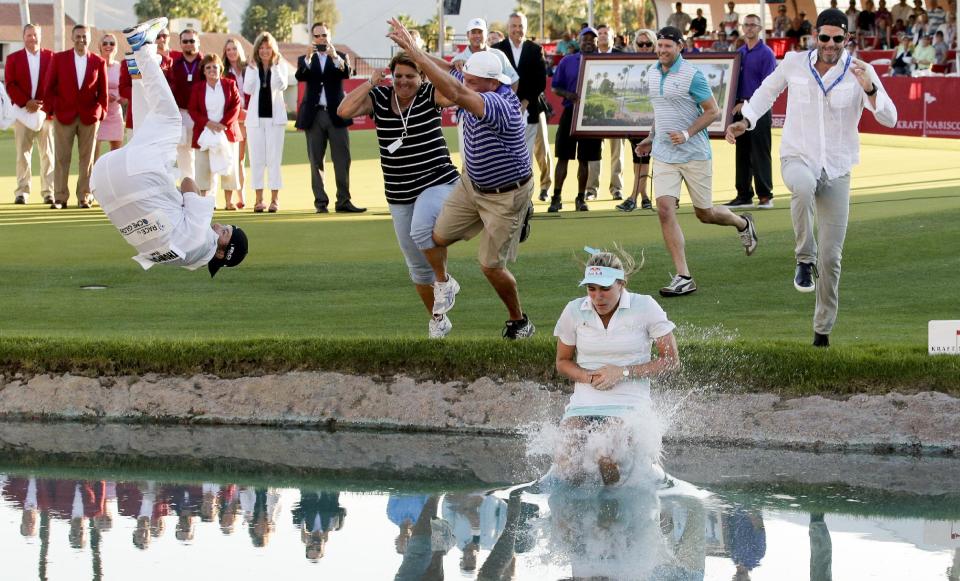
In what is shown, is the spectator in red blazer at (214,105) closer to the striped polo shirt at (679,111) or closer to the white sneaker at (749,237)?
the striped polo shirt at (679,111)

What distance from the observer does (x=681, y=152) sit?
12.6 m

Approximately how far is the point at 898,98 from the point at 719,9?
21.4 metres

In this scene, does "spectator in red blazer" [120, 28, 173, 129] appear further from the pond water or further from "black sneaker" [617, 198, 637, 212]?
the pond water

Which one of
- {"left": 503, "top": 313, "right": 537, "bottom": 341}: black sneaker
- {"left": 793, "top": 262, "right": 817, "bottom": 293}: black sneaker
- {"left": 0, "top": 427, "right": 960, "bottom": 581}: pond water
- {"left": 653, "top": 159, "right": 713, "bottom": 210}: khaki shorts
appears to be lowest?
{"left": 0, "top": 427, "right": 960, "bottom": 581}: pond water

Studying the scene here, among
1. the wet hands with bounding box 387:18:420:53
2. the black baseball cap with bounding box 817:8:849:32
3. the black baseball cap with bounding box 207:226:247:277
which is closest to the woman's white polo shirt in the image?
the wet hands with bounding box 387:18:420:53

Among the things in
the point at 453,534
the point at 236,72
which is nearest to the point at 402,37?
the point at 453,534

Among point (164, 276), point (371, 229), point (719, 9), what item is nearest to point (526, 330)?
point (164, 276)

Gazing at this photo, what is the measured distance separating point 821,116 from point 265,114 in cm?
1049

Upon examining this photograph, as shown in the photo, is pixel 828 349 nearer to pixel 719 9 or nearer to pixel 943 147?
pixel 943 147

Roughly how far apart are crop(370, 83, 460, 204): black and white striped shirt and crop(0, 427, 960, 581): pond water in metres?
1.94

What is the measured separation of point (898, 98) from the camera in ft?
105

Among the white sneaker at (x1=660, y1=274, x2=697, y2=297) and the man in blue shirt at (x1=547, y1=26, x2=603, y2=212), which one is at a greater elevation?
the man in blue shirt at (x1=547, y1=26, x2=603, y2=212)

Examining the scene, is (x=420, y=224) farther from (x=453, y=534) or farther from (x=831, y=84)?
(x=453, y=534)

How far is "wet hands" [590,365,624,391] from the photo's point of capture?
26.7ft
